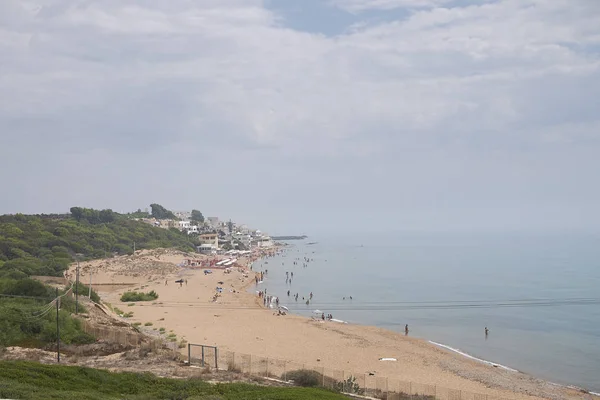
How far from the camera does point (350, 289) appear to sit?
73.2 metres

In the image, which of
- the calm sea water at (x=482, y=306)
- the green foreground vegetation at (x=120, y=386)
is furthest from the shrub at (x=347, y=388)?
the calm sea water at (x=482, y=306)

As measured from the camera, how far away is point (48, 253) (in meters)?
71.2

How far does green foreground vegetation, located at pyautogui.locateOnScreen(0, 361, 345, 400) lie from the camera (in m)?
15.4

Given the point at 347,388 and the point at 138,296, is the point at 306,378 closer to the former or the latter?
the point at 347,388

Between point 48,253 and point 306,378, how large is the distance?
6199 centimetres

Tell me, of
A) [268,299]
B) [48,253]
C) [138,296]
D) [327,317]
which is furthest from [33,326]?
[48,253]

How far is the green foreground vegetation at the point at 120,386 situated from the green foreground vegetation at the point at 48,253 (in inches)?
316

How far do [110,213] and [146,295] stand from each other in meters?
80.9

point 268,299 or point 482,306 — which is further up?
point 268,299

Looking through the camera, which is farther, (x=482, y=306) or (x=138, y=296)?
(x=482, y=306)

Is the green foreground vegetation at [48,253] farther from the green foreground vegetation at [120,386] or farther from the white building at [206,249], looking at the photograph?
the green foreground vegetation at [120,386]

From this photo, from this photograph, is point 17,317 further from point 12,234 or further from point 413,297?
point 12,234

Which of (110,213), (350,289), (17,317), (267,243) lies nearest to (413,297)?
(350,289)

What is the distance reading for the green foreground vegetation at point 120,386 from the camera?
1538cm
